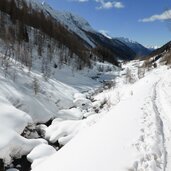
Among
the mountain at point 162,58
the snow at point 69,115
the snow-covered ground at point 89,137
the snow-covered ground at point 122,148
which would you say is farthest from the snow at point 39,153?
the mountain at point 162,58

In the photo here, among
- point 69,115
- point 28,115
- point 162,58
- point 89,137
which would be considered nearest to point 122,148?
point 89,137

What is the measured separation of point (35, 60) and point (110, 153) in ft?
112

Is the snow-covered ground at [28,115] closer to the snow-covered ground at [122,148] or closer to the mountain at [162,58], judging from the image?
the snow-covered ground at [122,148]

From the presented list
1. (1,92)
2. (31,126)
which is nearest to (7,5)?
(1,92)

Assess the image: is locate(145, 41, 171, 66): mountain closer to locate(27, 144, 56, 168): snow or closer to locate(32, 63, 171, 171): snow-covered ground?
locate(32, 63, 171, 171): snow-covered ground

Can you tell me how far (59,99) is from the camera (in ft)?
75.8

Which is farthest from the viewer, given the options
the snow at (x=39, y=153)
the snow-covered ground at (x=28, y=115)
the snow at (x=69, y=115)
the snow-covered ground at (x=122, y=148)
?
the snow at (x=69, y=115)

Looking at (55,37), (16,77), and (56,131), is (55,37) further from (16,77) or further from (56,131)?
(56,131)

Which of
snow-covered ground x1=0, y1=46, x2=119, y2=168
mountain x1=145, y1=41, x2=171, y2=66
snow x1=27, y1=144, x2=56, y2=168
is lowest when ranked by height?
snow x1=27, y1=144, x2=56, y2=168

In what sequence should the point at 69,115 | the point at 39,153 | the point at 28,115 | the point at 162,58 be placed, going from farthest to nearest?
the point at 162,58 < the point at 69,115 < the point at 28,115 < the point at 39,153

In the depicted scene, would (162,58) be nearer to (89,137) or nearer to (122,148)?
(89,137)

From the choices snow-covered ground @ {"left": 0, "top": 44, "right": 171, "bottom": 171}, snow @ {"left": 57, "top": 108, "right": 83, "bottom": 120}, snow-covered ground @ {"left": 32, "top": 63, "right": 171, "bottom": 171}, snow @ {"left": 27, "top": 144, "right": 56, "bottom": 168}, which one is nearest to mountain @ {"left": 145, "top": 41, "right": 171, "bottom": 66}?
snow @ {"left": 57, "top": 108, "right": 83, "bottom": 120}

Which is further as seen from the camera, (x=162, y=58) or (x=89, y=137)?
(x=162, y=58)

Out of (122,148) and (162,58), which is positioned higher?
(162,58)
